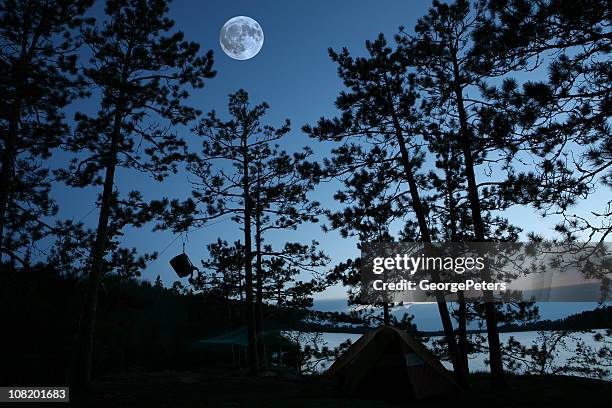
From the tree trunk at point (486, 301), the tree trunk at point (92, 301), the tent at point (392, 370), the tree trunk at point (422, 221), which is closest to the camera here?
the tent at point (392, 370)

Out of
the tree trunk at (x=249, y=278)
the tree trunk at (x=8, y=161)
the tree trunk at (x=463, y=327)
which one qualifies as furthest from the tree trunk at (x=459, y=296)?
the tree trunk at (x=8, y=161)

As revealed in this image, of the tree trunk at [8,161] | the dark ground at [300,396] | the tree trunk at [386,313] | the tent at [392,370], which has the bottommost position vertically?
the dark ground at [300,396]

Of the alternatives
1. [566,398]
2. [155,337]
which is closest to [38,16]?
[566,398]

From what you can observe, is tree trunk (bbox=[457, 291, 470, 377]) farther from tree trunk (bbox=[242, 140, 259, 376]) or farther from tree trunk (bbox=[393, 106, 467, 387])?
tree trunk (bbox=[242, 140, 259, 376])

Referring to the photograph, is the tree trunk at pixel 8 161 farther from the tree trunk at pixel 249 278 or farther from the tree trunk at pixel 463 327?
the tree trunk at pixel 463 327

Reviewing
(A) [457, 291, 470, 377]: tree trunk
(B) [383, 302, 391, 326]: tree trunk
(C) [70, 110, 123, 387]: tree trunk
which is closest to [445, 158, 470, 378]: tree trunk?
(A) [457, 291, 470, 377]: tree trunk

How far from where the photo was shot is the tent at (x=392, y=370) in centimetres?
948

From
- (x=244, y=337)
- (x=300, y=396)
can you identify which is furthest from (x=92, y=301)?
(x=244, y=337)

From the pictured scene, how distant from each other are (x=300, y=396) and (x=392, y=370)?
8.17 ft

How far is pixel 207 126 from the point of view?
17.0 m

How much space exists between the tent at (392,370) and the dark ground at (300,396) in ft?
1.17

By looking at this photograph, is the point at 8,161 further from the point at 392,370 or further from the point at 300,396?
Result: the point at 392,370

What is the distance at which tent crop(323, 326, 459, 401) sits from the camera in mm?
9477

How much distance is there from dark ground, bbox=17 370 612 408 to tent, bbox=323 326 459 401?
356 mm
